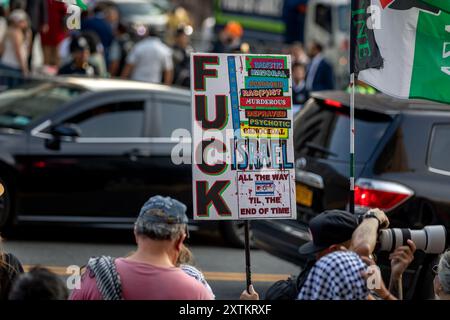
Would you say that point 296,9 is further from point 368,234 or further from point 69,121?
point 368,234

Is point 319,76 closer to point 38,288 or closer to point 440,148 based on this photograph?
point 440,148

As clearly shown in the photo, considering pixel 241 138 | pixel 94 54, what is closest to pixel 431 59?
pixel 241 138

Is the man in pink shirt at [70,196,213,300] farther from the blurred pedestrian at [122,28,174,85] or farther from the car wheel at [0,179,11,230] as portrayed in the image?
the blurred pedestrian at [122,28,174,85]

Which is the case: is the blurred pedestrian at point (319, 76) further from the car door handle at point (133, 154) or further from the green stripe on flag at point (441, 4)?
the green stripe on flag at point (441, 4)

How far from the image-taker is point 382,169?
8.80 m

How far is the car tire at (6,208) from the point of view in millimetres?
11094

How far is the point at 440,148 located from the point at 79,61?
7833 millimetres

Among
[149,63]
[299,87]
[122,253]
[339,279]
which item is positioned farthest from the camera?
[149,63]

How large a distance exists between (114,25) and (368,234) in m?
18.3

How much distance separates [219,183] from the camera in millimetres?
6562

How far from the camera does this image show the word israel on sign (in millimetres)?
6535

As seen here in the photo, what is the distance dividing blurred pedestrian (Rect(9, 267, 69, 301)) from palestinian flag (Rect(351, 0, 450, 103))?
9.51 ft
